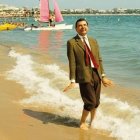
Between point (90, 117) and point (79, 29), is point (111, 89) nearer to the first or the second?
point (90, 117)

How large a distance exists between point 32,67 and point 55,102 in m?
5.06

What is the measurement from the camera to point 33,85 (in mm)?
9227

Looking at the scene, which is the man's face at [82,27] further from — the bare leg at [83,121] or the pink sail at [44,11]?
the pink sail at [44,11]

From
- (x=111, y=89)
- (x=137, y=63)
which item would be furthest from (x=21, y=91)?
(x=137, y=63)

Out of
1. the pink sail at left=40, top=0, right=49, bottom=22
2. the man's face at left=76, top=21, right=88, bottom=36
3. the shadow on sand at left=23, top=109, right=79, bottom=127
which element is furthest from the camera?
the pink sail at left=40, top=0, right=49, bottom=22

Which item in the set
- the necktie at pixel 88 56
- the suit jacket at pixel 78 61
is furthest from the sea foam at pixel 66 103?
the necktie at pixel 88 56

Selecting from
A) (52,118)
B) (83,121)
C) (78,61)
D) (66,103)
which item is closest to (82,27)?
(78,61)

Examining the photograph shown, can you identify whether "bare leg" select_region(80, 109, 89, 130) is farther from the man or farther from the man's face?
the man's face

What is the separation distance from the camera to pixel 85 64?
18.6 ft

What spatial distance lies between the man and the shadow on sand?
2.06 ft

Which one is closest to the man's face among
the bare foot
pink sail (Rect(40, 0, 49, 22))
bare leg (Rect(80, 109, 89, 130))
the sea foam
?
bare leg (Rect(80, 109, 89, 130))

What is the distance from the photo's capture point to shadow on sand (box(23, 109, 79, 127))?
6262 millimetres

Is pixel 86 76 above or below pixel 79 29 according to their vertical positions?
below

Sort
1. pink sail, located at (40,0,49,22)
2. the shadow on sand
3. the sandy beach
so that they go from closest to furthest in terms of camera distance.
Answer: the sandy beach
the shadow on sand
pink sail, located at (40,0,49,22)
